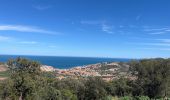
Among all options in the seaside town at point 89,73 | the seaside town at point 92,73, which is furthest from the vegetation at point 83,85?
the seaside town at point 92,73

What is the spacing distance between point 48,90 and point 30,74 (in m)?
8.83

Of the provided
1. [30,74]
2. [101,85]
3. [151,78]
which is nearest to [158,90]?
[151,78]

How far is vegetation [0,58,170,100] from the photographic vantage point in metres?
29.8

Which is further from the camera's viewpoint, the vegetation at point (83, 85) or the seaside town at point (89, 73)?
the seaside town at point (89, 73)

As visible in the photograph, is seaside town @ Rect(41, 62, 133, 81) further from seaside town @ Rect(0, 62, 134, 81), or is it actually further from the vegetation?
the vegetation

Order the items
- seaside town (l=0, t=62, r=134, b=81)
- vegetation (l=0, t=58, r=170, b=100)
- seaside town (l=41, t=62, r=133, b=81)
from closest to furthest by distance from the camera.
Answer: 1. vegetation (l=0, t=58, r=170, b=100)
2. seaside town (l=0, t=62, r=134, b=81)
3. seaside town (l=41, t=62, r=133, b=81)

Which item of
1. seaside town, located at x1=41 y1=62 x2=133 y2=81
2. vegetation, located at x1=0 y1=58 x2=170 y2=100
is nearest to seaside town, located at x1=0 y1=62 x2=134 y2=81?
seaside town, located at x1=41 y1=62 x2=133 y2=81

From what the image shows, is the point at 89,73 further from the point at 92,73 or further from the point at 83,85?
the point at 83,85

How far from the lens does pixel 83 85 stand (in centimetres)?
4803

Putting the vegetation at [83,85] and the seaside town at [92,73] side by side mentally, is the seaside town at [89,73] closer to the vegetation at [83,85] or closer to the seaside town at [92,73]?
the seaside town at [92,73]

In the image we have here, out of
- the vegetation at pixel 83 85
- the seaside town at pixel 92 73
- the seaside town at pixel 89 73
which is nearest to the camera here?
the vegetation at pixel 83 85

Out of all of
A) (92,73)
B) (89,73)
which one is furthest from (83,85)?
(92,73)

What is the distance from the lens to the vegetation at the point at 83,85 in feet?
97.8

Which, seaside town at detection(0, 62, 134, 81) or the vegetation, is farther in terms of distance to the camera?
seaside town at detection(0, 62, 134, 81)
